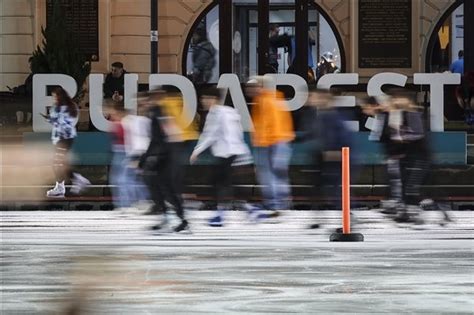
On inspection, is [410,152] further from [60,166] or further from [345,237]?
[60,166]

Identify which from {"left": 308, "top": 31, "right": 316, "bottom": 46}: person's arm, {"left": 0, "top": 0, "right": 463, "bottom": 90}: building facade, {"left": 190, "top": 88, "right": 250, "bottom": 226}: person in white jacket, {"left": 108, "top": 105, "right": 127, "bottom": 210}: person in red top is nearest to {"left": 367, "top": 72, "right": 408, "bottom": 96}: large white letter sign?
{"left": 0, "top": 0, "right": 463, "bottom": 90}: building facade

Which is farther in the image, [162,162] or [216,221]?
[216,221]

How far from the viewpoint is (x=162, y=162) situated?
55.1ft

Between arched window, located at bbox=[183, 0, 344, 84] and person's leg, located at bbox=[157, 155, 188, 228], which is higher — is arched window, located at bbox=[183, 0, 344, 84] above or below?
above

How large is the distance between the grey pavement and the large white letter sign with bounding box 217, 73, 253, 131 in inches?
332

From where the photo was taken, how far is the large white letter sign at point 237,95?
87.2 ft

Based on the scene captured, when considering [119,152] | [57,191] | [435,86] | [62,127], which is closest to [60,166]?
[57,191]

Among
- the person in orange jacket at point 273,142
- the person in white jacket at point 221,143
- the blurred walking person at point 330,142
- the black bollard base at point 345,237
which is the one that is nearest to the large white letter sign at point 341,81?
A: the person in orange jacket at point 273,142

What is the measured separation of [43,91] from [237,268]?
14931mm

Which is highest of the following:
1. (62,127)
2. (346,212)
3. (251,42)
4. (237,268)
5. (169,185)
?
(251,42)

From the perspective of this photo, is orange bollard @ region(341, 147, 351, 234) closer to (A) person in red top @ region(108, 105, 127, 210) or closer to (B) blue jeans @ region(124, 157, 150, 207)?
(B) blue jeans @ region(124, 157, 150, 207)

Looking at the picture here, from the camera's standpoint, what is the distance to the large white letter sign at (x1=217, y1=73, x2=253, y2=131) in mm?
26578

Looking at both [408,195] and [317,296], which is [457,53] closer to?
[408,195]

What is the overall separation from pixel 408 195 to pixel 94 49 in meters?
13.4
